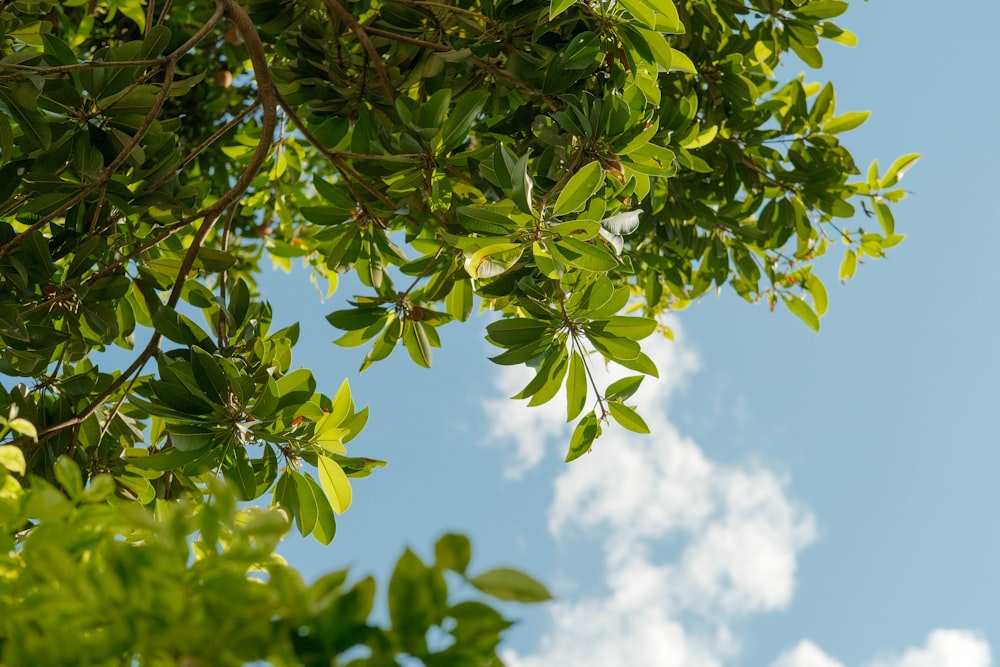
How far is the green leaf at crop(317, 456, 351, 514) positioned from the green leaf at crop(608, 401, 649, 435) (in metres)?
0.65

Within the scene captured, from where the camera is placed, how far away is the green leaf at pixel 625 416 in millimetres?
1916

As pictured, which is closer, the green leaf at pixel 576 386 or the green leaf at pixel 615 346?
the green leaf at pixel 615 346

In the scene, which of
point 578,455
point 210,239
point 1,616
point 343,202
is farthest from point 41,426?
point 210,239

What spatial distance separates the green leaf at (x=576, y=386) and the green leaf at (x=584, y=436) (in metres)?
0.04

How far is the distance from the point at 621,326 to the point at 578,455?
0.38 m

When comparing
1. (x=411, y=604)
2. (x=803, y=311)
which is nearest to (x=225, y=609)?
(x=411, y=604)

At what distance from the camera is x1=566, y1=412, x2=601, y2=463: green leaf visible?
1.92 metres

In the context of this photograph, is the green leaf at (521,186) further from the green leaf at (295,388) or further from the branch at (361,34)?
the branch at (361,34)

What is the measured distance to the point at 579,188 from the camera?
4.78 feet

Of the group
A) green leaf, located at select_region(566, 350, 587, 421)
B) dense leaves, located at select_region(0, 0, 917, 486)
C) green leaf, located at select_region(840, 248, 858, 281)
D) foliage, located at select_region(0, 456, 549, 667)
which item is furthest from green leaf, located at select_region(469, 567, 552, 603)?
green leaf, located at select_region(840, 248, 858, 281)

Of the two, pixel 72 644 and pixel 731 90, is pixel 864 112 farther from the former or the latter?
pixel 72 644

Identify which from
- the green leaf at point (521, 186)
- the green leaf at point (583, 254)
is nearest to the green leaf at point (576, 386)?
the green leaf at point (583, 254)

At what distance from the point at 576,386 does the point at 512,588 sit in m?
1.26

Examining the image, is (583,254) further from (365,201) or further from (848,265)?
(848,265)
